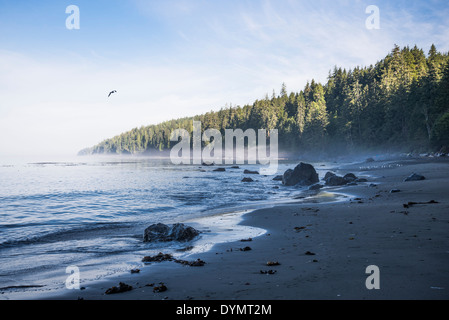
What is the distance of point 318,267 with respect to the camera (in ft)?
16.3

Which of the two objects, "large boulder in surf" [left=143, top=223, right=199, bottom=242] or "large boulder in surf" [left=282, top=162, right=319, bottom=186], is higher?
"large boulder in surf" [left=282, top=162, right=319, bottom=186]

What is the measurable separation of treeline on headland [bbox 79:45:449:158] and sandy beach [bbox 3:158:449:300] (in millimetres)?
44733

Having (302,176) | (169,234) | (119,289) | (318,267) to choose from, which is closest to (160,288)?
(119,289)

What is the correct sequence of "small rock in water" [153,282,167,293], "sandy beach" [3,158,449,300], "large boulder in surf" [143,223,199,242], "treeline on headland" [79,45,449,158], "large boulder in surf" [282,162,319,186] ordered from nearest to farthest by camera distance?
"sandy beach" [3,158,449,300] < "small rock in water" [153,282,167,293] < "large boulder in surf" [143,223,199,242] < "large boulder in surf" [282,162,319,186] < "treeline on headland" [79,45,449,158]

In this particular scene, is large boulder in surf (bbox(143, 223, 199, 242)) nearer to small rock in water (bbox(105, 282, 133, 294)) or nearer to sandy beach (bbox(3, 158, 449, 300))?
sandy beach (bbox(3, 158, 449, 300))

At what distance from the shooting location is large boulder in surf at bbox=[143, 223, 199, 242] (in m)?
8.89

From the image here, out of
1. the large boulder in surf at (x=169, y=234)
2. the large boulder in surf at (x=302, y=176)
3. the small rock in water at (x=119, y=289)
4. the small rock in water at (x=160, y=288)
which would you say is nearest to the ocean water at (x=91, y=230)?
the large boulder in surf at (x=169, y=234)

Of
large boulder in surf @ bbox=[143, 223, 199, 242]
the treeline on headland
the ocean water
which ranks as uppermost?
the treeline on headland

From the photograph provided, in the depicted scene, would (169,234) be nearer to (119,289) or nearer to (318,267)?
(119,289)

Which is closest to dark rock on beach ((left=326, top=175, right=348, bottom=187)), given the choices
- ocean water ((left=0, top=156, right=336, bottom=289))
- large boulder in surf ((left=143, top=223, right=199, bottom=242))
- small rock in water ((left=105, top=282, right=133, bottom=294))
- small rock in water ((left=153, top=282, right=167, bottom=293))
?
ocean water ((left=0, top=156, right=336, bottom=289))

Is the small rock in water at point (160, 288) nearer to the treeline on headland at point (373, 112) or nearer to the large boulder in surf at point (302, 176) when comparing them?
the large boulder in surf at point (302, 176)

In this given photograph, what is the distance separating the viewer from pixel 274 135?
381 feet
